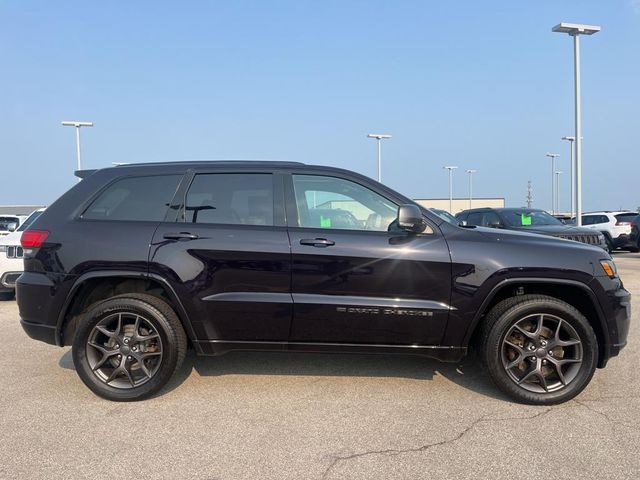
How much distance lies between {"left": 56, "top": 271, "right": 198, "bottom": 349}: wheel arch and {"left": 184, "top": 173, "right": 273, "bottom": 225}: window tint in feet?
1.94

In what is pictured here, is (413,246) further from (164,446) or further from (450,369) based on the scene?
(164,446)

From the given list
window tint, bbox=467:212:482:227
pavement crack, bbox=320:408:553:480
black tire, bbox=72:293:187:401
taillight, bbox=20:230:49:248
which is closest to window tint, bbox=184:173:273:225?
black tire, bbox=72:293:187:401

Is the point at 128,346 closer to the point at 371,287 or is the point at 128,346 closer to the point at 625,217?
the point at 371,287

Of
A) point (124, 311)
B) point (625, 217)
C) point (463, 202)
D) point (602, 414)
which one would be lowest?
point (602, 414)

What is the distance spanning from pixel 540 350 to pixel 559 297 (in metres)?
0.49

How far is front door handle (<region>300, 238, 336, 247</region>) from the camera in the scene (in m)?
3.56

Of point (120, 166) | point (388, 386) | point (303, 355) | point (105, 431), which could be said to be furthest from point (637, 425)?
point (120, 166)

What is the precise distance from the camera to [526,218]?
11.0m

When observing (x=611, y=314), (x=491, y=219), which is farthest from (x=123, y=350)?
(x=491, y=219)

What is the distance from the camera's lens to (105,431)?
10.5 ft

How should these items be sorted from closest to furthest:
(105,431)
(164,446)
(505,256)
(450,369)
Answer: (164,446) < (105,431) < (505,256) < (450,369)

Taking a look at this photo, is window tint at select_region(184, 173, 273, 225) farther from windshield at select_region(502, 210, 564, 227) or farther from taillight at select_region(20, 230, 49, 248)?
windshield at select_region(502, 210, 564, 227)

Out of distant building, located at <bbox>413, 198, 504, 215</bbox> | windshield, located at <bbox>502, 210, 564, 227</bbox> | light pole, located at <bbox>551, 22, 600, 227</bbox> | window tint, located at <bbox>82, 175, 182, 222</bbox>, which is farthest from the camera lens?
distant building, located at <bbox>413, 198, 504, 215</bbox>

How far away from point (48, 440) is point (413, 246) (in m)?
2.86
